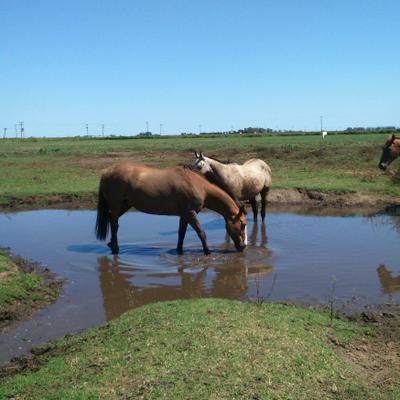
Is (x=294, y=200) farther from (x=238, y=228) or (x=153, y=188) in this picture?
(x=153, y=188)

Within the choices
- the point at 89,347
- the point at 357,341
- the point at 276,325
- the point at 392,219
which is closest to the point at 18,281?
the point at 89,347

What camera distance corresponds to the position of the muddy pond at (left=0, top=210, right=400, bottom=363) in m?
8.19

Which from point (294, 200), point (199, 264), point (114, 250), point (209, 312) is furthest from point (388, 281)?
point (294, 200)

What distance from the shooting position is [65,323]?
7.46 metres

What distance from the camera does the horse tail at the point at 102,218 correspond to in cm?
1202

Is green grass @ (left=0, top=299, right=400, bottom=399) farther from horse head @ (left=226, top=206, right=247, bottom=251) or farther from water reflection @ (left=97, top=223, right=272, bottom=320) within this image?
horse head @ (left=226, top=206, right=247, bottom=251)

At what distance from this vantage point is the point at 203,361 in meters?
5.14

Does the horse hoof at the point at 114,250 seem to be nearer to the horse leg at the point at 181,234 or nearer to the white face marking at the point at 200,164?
the horse leg at the point at 181,234

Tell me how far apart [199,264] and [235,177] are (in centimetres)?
392

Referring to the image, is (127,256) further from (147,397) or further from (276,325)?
(147,397)

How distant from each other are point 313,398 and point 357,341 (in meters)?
1.74

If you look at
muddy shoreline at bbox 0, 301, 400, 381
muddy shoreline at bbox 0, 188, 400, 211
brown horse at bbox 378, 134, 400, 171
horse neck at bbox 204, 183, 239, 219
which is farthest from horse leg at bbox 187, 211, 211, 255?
muddy shoreline at bbox 0, 188, 400, 211

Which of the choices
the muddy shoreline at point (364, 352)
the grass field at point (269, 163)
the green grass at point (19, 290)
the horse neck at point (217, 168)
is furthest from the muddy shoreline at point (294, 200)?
the muddy shoreline at point (364, 352)

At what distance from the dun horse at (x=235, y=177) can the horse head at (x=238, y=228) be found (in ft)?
5.11
